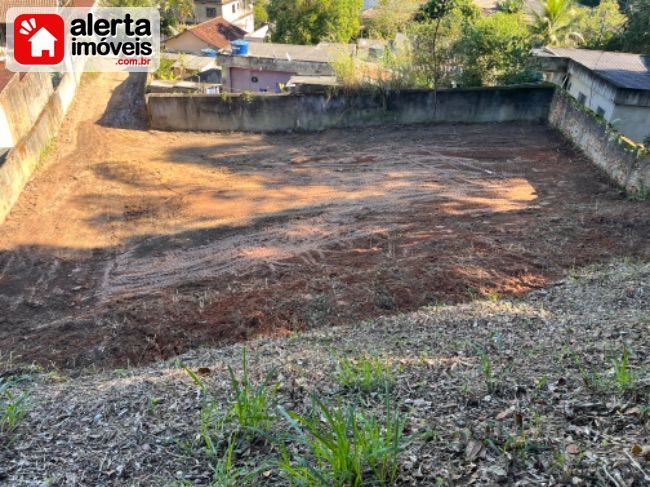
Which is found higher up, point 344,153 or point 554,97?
point 554,97

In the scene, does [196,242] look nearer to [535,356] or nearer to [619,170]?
[535,356]

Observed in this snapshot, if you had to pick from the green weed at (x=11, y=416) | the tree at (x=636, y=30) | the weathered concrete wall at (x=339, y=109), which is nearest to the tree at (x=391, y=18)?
the tree at (x=636, y=30)

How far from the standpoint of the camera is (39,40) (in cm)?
2042

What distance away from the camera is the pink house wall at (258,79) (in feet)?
74.4

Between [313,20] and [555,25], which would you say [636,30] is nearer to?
[555,25]

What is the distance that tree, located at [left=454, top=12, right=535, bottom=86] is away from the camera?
17.1 meters

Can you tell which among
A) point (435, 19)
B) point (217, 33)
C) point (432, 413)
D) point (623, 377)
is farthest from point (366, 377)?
point (217, 33)

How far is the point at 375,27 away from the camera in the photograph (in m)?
35.1

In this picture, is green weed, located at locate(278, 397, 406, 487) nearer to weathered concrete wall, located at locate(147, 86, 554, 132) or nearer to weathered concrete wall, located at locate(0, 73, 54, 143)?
weathered concrete wall, located at locate(0, 73, 54, 143)

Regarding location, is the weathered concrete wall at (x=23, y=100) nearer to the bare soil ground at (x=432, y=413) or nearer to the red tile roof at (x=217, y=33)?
the bare soil ground at (x=432, y=413)

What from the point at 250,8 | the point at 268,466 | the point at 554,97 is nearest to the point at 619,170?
the point at 554,97

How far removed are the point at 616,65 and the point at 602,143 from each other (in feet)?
14.7

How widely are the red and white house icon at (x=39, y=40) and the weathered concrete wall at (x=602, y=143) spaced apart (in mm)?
17838

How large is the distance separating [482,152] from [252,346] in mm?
11220
